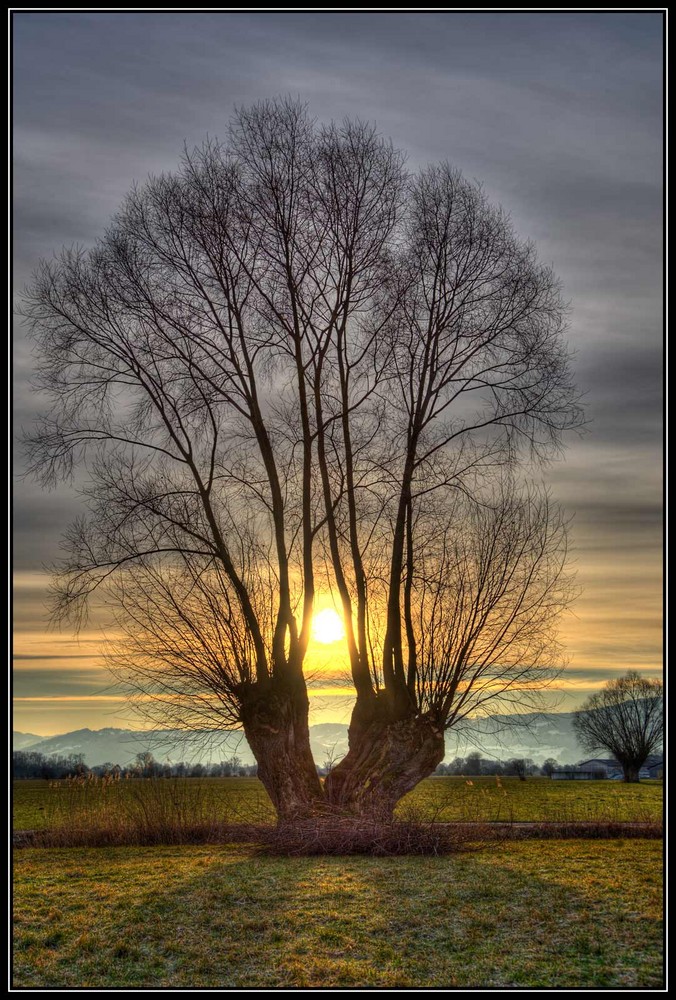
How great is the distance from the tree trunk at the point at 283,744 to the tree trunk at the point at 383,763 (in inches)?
17.0

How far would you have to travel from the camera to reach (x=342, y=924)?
8672mm

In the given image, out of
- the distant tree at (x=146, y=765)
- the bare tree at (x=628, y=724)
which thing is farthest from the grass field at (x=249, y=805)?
the bare tree at (x=628, y=724)

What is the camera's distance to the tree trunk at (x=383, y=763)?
47.3 feet

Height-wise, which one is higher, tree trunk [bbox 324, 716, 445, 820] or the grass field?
tree trunk [bbox 324, 716, 445, 820]

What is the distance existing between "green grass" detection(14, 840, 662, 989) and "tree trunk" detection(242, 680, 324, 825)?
85.4 inches

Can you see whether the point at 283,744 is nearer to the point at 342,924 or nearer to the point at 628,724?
the point at 342,924

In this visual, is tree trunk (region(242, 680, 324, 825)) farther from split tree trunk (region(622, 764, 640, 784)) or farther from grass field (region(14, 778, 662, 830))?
split tree trunk (region(622, 764, 640, 784))

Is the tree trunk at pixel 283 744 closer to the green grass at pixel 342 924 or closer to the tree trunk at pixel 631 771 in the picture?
the green grass at pixel 342 924

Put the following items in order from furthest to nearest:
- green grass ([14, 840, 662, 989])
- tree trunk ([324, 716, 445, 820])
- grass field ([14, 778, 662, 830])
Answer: grass field ([14, 778, 662, 830])
tree trunk ([324, 716, 445, 820])
green grass ([14, 840, 662, 989])

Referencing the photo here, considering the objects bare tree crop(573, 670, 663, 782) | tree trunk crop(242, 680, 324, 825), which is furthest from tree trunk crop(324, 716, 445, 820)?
bare tree crop(573, 670, 663, 782)

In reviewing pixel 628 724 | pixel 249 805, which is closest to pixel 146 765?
pixel 249 805

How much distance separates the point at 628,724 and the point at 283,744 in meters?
33.8

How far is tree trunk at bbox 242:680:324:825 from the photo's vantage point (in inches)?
569
